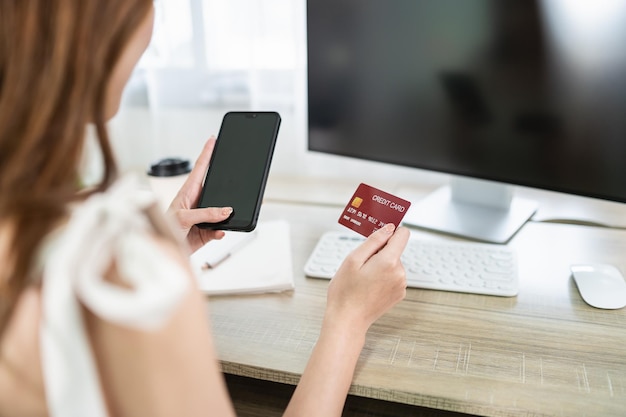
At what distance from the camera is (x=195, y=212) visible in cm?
94

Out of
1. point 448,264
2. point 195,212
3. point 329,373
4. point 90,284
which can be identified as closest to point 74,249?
point 90,284

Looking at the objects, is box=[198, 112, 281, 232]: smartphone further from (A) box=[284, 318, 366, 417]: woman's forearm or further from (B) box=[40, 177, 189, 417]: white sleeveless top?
(B) box=[40, 177, 189, 417]: white sleeveless top

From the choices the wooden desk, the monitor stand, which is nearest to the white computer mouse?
the wooden desk

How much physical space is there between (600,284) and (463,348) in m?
0.27

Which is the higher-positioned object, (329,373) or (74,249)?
(74,249)

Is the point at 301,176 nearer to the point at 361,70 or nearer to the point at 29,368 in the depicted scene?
the point at 361,70

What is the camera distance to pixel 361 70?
44.1 inches

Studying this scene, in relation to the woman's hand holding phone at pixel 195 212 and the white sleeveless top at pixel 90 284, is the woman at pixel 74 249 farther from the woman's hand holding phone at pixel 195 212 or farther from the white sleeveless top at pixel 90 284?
the woman's hand holding phone at pixel 195 212

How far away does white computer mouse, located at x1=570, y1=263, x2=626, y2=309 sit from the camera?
88 cm

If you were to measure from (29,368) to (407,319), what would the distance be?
0.49 m

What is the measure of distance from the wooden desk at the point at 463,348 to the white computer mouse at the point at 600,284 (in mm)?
12

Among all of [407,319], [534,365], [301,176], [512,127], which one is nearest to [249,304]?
[407,319]

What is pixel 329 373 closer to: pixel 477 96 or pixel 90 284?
pixel 90 284

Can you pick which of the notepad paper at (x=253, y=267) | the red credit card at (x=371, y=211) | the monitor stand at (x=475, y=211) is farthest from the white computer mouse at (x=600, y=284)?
the notepad paper at (x=253, y=267)
